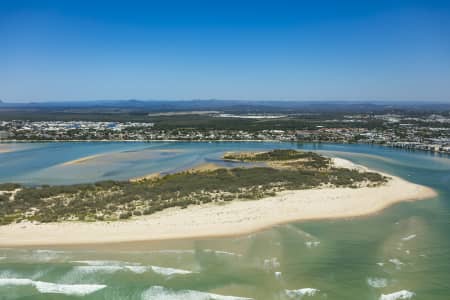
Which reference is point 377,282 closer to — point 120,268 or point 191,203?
point 120,268

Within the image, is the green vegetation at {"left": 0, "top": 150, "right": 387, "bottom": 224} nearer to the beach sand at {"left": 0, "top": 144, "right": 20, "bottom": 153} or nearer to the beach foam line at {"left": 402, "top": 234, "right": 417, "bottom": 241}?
the beach foam line at {"left": 402, "top": 234, "right": 417, "bottom": 241}

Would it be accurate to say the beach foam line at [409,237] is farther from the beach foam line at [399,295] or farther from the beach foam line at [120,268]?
the beach foam line at [120,268]

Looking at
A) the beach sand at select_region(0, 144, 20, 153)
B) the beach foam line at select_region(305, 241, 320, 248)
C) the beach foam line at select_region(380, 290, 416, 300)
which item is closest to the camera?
the beach foam line at select_region(380, 290, 416, 300)

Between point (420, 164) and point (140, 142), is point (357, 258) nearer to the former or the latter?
point (420, 164)

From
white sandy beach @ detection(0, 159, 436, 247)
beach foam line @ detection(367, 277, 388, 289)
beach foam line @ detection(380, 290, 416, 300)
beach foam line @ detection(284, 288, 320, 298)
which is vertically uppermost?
white sandy beach @ detection(0, 159, 436, 247)

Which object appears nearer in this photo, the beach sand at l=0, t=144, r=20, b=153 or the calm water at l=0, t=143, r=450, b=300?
the calm water at l=0, t=143, r=450, b=300

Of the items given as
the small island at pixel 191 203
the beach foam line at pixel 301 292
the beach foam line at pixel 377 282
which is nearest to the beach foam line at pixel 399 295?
the beach foam line at pixel 377 282

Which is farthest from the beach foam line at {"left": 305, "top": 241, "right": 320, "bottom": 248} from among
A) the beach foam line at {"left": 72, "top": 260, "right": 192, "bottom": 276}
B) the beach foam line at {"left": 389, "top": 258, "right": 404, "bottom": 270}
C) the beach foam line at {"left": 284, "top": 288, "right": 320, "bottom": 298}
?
the beach foam line at {"left": 72, "top": 260, "right": 192, "bottom": 276}
